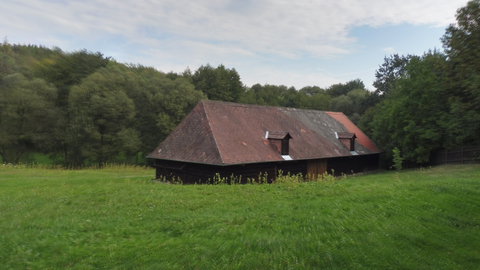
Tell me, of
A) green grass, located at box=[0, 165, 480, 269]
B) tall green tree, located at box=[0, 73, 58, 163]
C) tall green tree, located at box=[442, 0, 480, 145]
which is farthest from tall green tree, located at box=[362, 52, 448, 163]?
tall green tree, located at box=[0, 73, 58, 163]

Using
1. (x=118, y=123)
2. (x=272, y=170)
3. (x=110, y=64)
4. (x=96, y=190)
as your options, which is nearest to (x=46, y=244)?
(x=96, y=190)

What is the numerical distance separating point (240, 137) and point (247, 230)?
14.3 metres

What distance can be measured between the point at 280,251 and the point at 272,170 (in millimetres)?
15045

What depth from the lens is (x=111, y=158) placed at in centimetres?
3519

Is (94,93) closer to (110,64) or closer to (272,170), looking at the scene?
(110,64)

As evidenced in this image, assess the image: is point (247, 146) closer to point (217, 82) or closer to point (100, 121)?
point (100, 121)

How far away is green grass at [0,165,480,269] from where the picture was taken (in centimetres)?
527

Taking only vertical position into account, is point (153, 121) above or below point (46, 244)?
above

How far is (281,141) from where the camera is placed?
70.4 feet

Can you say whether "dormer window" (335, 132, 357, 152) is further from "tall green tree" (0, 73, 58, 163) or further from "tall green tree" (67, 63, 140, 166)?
"tall green tree" (0, 73, 58, 163)

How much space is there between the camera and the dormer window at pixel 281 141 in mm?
21278

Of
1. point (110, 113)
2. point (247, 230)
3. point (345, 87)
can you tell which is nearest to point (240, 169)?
point (247, 230)

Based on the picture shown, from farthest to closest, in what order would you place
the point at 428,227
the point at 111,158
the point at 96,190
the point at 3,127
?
the point at 111,158 → the point at 3,127 → the point at 96,190 → the point at 428,227

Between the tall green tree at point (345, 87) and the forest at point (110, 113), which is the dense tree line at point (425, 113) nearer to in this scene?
the forest at point (110, 113)
